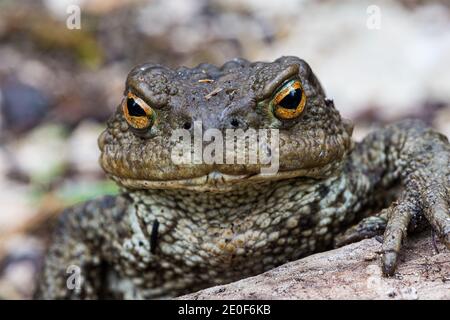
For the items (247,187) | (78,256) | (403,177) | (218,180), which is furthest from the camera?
(78,256)

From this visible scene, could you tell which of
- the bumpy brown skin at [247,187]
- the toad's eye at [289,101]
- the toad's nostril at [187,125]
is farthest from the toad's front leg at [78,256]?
the toad's eye at [289,101]

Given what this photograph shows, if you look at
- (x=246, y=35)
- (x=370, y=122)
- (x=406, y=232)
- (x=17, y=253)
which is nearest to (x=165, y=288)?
(x=406, y=232)

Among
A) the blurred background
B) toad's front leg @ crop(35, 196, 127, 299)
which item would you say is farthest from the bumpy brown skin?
the blurred background

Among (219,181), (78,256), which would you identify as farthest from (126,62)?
(219,181)

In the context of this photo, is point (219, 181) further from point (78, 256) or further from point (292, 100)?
point (78, 256)

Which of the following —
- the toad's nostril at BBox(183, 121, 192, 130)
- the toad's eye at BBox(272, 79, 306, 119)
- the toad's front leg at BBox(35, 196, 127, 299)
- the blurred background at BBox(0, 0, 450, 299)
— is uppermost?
the blurred background at BBox(0, 0, 450, 299)

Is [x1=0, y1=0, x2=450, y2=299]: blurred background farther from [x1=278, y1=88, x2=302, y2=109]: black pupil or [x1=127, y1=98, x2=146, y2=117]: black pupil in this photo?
[x1=278, y1=88, x2=302, y2=109]: black pupil

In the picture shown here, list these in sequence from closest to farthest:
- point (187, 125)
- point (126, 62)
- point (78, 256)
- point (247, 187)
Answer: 1. point (187, 125)
2. point (247, 187)
3. point (78, 256)
4. point (126, 62)
